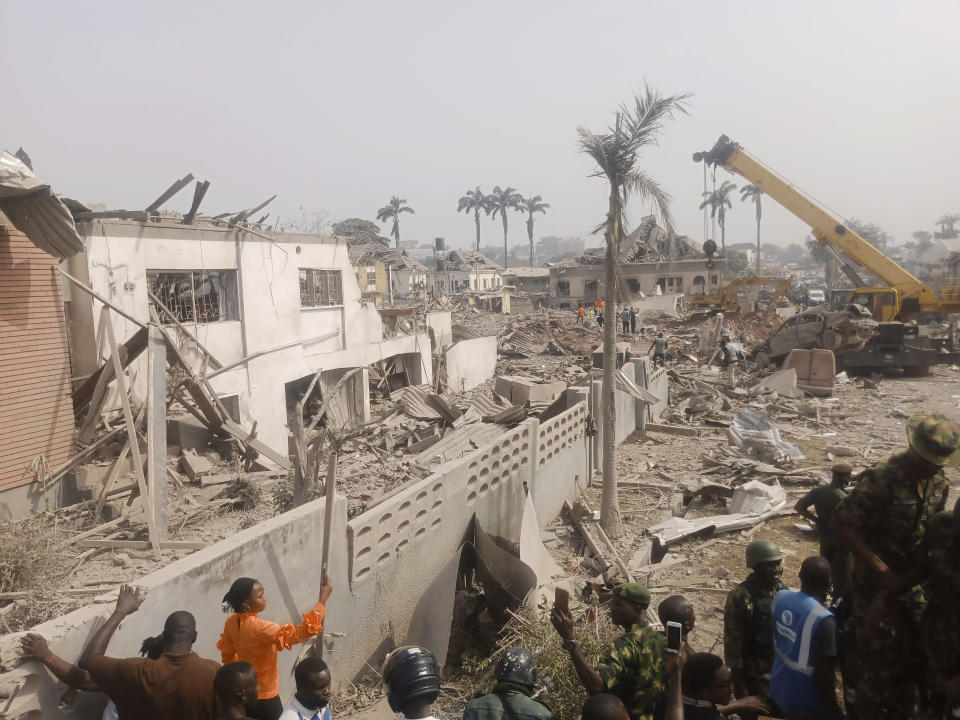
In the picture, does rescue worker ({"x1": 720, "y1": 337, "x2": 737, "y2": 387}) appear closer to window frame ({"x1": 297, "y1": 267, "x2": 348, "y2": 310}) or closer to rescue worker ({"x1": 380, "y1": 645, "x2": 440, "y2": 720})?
window frame ({"x1": 297, "y1": 267, "x2": 348, "y2": 310})

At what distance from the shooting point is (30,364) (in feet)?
27.0

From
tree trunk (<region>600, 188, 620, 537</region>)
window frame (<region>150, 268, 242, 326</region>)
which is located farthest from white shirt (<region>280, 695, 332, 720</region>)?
window frame (<region>150, 268, 242, 326</region>)

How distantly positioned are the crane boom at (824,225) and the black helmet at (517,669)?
22236mm

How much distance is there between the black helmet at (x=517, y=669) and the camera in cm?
282

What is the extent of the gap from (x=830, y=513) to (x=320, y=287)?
41.5 feet

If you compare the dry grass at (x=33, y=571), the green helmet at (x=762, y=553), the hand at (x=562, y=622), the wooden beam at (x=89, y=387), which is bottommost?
the dry grass at (x=33, y=571)

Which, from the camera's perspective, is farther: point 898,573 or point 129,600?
point 129,600

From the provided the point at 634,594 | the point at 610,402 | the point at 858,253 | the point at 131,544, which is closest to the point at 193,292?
the point at 131,544

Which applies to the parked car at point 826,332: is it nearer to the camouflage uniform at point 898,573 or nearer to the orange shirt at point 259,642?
the camouflage uniform at point 898,573

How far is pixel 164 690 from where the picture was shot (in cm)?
292

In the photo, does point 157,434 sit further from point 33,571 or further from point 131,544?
point 33,571

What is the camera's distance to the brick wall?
7.95 meters

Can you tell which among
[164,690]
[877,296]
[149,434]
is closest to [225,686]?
[164,690]

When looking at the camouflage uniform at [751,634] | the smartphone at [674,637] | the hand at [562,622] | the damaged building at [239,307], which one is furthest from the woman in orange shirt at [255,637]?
the damaged building at [239,307]
